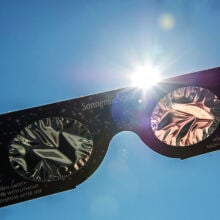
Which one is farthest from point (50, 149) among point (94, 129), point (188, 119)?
point (188, 119)

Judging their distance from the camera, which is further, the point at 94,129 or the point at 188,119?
the point at 188,119

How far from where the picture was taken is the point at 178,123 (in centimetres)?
955

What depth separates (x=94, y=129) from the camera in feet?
30.2

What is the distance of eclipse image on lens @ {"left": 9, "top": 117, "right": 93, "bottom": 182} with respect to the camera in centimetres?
899

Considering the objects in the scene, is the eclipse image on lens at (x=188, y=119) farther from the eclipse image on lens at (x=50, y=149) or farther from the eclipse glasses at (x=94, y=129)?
the eclipse image on lens at (x=50, y=149)

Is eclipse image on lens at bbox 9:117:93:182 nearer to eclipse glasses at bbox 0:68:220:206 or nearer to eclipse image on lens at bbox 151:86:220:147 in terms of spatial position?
eclipse glasses at bbox 0:68:220:206

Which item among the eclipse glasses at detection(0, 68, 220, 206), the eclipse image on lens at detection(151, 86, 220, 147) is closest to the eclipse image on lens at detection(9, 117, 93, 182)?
the eclipse glasses at detection(0, 68, 220, 206)

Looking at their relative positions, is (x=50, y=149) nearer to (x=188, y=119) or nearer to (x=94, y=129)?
(x=94, y=129)

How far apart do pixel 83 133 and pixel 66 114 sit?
59cm

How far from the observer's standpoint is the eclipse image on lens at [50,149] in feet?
29.5

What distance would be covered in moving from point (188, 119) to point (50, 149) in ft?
10.5

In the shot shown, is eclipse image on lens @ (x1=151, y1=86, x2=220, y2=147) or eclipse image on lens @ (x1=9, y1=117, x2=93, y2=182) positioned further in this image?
eclipse image on lens @ (x1=151, y1=86, x2=220, y2=147)

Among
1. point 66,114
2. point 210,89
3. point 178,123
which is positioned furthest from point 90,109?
point 210,89

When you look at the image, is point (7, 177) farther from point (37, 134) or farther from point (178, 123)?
point (178, 123)
